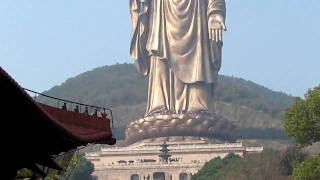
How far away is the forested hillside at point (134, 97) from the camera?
3986 inches

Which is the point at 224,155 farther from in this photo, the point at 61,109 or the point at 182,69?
the point at 61,109

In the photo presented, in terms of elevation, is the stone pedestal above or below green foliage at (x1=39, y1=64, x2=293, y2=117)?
below

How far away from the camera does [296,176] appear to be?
81.8 ft

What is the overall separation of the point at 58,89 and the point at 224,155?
273 ft

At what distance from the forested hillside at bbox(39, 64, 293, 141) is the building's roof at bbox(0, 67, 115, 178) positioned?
77.8m

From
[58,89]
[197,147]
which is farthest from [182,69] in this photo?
[58,89]

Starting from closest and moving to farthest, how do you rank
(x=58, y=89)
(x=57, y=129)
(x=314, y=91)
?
(x=57, y=129)
(x=314, y=91)
(x=58, y=89)

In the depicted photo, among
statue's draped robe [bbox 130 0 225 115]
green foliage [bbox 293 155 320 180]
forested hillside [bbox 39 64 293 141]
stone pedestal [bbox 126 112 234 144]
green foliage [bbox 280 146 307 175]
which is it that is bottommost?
green foliage [bbox 293 155 320 180]

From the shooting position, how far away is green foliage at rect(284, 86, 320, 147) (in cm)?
2642

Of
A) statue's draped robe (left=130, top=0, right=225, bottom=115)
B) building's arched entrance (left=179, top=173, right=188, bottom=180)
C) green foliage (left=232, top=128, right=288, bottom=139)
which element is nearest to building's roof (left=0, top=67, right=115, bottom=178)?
statue's draped robe (left=130, top=0, right=225, bottom=115)

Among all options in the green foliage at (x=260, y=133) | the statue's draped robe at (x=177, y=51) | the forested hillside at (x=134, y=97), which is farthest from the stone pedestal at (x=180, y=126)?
the forested hillside at (x=134, y=97)

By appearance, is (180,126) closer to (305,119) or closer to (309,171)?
(305,119)

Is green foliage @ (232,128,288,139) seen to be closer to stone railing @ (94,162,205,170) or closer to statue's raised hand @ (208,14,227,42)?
stone railing @ (94,162,205,170)

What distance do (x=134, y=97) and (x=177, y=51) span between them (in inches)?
2613
